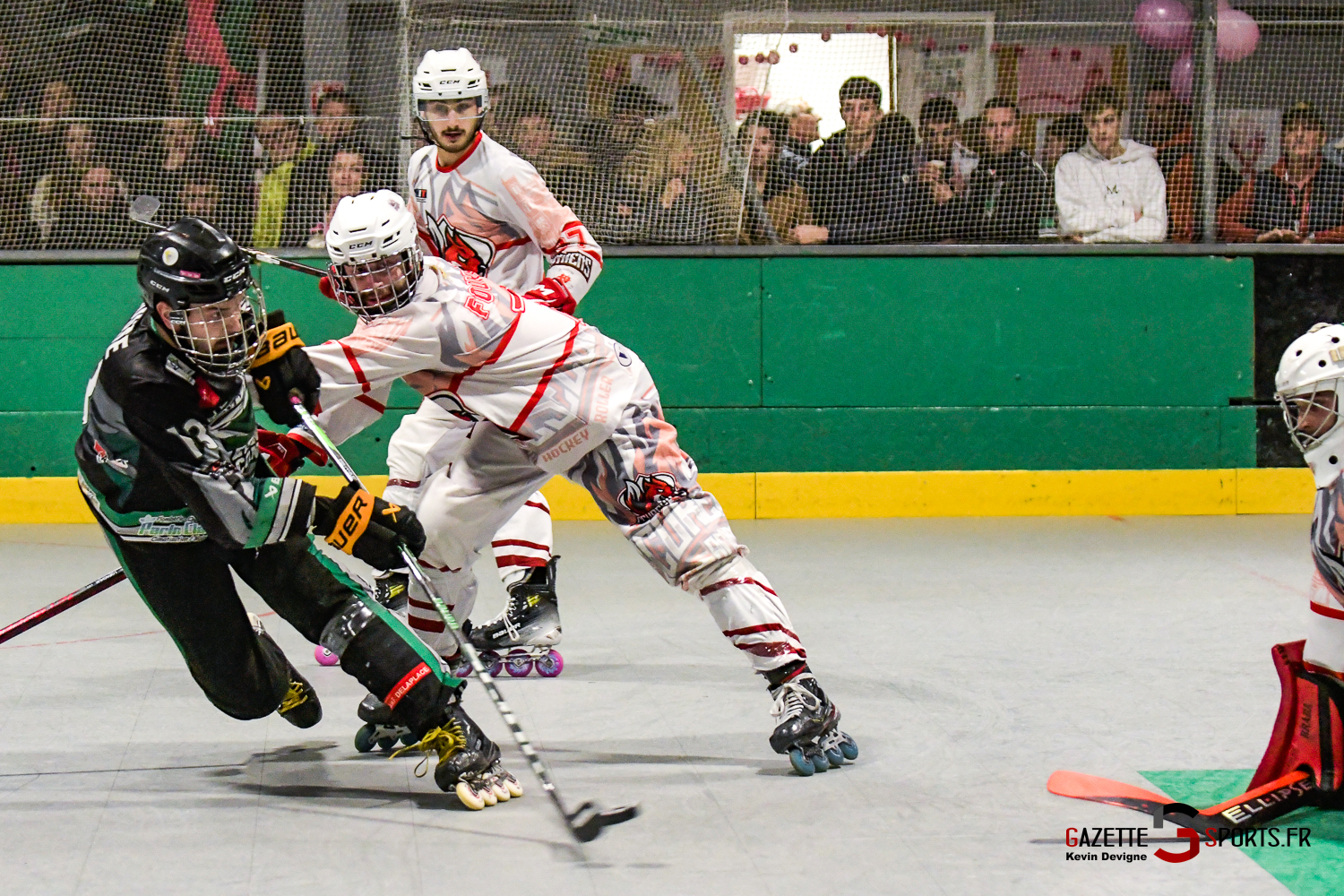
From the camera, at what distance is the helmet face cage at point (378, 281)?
11.8ft

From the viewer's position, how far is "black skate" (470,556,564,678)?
4750 millimetres

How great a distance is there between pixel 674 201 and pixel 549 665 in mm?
3354

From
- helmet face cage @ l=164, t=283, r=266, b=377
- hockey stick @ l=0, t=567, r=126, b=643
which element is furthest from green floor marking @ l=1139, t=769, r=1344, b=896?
hockey stick @ l=0, t=567, r=126, b=643

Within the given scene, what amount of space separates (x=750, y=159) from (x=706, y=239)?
0.44 meters

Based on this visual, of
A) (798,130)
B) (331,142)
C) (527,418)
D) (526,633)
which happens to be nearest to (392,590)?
(526,633)

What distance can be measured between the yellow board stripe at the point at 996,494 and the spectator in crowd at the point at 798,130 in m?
1.59

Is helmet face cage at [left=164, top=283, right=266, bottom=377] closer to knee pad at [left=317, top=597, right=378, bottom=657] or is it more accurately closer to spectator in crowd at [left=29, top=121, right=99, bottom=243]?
knee pad at [left=317, top=597, right=378, bottom=657]

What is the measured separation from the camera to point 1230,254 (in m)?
7.59

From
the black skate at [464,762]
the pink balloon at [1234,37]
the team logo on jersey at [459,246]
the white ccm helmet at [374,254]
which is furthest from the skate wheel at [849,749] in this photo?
the pink balloon at [1234,37]

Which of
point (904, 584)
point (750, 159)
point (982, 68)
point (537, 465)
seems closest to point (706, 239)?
point (750, 159)

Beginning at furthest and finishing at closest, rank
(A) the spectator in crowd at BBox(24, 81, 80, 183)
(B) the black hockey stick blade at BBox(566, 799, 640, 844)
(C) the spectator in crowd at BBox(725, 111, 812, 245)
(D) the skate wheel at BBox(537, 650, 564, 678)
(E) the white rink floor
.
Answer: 1. (C) the spectator in crowd at BBox(725, 111, 812, 245)
2. (A) the spectator in crowd at BBox(24, 81, 80, 183)
3. (D) the skate wheel at BBox(537, 650, 564, 678)
4. (B) the black hockey stick blade at BBox(566, 799, 640, 844)
5. (E) the white rink floor

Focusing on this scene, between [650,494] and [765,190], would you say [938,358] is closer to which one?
[765,190]

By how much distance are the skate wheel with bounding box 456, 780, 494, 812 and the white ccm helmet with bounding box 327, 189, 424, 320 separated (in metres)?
1.12

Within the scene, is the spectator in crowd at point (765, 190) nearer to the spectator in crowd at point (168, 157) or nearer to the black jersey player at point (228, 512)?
the spectator in crowd at point (168, 157)
